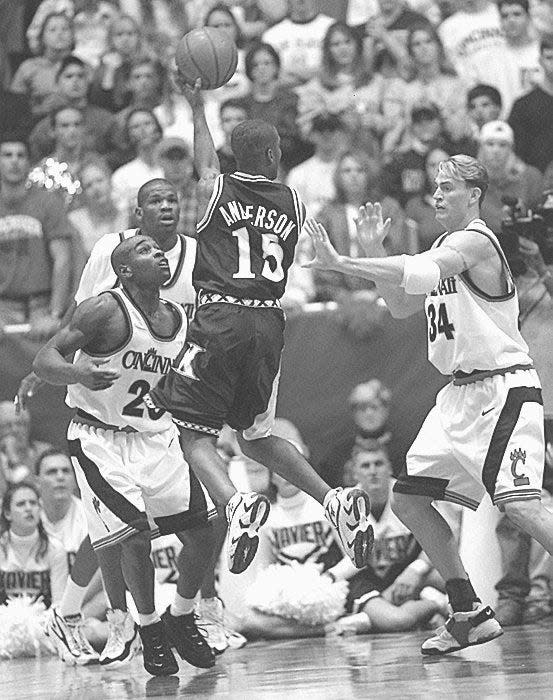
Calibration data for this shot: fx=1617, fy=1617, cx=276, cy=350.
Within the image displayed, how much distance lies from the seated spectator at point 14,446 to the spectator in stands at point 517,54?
4.85 m

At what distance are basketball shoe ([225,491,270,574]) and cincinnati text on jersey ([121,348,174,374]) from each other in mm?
1150

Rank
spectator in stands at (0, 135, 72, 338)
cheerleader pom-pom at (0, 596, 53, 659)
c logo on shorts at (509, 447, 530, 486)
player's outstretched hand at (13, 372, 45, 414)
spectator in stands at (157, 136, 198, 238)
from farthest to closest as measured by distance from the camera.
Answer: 1. spectator in stands at (157, 136, 198, 238)
2. spectator in stands at (0, 135, 72, 338)
3. cheerleader pom-pom at (0, 596, 53, 659)
4. player's outstretched hand at (13, 372, 45, 414)
5. c logo on shorts at (509, 447, 530, 486)

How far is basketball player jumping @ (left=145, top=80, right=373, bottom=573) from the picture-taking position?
7.51 metres

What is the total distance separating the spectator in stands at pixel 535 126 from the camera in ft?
40.5

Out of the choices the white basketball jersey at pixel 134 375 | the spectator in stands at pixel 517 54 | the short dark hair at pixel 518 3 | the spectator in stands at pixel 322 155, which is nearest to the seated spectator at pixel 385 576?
the white basketball jersey at pixel 134 375

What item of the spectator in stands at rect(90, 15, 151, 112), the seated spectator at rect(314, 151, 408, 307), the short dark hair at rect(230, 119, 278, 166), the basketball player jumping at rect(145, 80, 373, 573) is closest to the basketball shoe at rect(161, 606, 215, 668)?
the basketball player jumping at rect(145, 80, 373, 573)

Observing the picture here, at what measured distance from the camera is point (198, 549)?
27.1 ft

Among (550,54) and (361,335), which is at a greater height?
(550,54)

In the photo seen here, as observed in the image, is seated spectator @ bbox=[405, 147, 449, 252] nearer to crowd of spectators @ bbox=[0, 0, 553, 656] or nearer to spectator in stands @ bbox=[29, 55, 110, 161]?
crowd of spectators @ bbox=[0, 0, 553, 656]

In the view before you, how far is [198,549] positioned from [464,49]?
668 centimetres

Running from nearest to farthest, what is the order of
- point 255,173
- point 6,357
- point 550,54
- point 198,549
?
1. point 255,173
2. point 198,549
3. point 6,357
4. point 550,54

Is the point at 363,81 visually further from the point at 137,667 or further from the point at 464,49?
the point at 137,667

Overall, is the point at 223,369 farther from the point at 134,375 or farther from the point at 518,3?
the point at 518,3

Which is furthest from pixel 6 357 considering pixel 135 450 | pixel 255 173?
pixel 255 173
